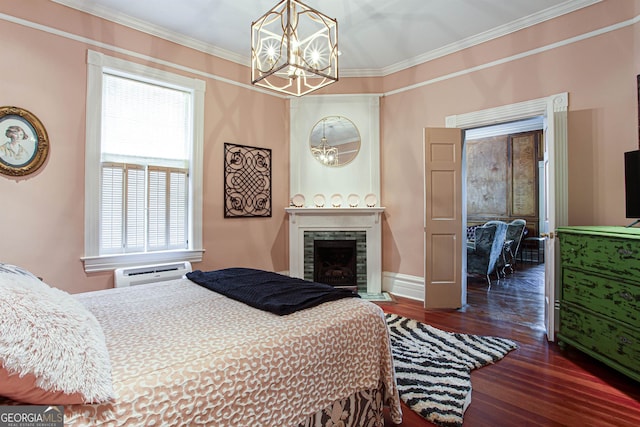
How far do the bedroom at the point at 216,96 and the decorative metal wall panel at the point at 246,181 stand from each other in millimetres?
114

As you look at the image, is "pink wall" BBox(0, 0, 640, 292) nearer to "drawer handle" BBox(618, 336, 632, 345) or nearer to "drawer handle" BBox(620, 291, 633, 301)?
"drawer handle" BBox(620, 291, 633, 301)

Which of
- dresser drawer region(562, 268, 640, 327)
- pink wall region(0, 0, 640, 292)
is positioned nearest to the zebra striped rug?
dresser drawer region(562, 268, 640, 327)

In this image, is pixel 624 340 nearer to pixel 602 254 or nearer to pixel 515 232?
pixel 602 254

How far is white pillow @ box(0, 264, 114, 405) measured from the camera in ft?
2.75

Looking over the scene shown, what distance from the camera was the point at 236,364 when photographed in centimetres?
118

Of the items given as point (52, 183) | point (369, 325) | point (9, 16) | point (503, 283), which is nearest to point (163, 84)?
point (9, 16)

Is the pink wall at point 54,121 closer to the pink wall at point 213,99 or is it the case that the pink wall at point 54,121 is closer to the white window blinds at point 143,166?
the pink wall at point 213,99

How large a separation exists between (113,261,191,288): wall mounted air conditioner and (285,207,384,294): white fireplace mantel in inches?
56.7

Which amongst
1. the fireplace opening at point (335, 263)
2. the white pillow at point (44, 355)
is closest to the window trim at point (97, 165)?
the fireplace opening at point (335, 263)

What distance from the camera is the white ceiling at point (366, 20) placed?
314 centimetres

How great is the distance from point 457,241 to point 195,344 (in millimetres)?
3402

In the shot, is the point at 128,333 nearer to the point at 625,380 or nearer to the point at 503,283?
the point at 625,380

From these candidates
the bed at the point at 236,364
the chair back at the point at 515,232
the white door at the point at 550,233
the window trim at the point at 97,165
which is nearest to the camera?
the bed at the point at 236,364

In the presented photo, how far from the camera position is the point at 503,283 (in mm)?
5250
